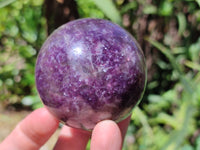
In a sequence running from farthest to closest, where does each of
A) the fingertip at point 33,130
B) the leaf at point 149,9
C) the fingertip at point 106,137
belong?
1. the leaf at point 149,9
2. the fingertip at point 33,130
3. the fingertip at point 106,137

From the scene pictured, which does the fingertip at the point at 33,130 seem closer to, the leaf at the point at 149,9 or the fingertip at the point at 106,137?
the fingertip at the point at 106,137

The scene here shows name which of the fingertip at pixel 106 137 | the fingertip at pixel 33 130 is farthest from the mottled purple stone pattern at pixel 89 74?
the fingertip at pixel 33 130

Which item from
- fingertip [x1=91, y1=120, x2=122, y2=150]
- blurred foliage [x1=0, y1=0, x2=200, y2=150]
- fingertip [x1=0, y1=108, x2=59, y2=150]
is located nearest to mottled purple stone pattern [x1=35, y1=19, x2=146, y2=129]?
fingertip [x1=91, y1=120, x2=122, y2=150]

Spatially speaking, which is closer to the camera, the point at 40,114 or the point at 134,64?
the point at 134,64

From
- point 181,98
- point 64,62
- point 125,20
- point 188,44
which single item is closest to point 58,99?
point 64,62

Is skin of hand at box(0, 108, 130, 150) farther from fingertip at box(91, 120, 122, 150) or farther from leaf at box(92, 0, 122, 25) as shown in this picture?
leaf at box(92, 0, 122, 25)

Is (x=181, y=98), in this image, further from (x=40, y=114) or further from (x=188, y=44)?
(x=40, y=114)

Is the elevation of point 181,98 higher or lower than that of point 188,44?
lower
